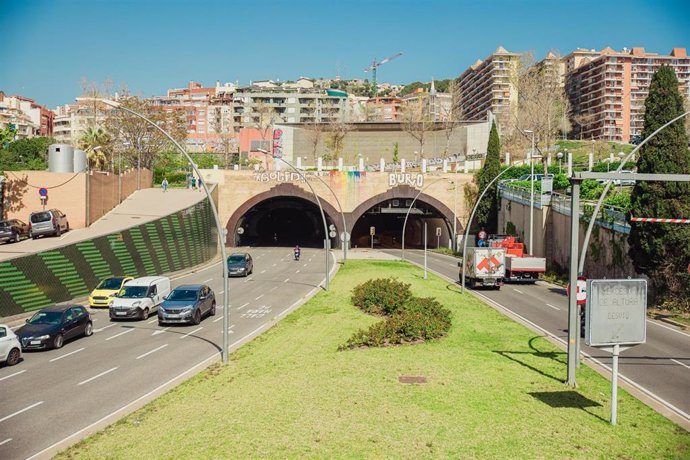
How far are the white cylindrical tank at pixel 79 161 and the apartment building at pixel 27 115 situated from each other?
9997cm

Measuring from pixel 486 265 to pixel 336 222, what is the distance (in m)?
35.8

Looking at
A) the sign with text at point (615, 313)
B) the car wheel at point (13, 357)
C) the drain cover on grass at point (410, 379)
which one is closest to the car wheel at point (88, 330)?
the car wheel at point (13, 357)

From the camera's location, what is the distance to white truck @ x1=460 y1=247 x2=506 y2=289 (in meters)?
42.3

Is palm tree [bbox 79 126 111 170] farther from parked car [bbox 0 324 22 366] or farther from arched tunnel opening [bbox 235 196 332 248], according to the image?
parked car [bbox 0 324 22 366]

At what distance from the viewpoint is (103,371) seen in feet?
69.9

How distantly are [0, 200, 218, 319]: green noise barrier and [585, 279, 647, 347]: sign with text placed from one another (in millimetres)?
27169

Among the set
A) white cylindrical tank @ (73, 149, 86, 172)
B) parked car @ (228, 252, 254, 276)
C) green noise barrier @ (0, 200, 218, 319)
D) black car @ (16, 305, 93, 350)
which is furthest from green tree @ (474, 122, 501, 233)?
black car @ (16, 305, 93, 350)

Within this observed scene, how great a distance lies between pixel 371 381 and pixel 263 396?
3106 mm

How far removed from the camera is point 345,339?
2489 cm

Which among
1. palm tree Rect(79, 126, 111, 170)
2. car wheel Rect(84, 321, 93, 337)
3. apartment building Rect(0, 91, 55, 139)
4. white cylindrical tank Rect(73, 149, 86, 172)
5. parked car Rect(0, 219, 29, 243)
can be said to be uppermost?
apartment building Rect(0, 91, 55, 139)

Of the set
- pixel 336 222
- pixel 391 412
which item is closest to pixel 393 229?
pixel 336 222

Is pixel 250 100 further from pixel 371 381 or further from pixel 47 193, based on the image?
pixel 371 381

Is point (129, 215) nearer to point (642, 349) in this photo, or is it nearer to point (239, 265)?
point (239, 265)

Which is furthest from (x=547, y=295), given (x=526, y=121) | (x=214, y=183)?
(x=526, y=121)
